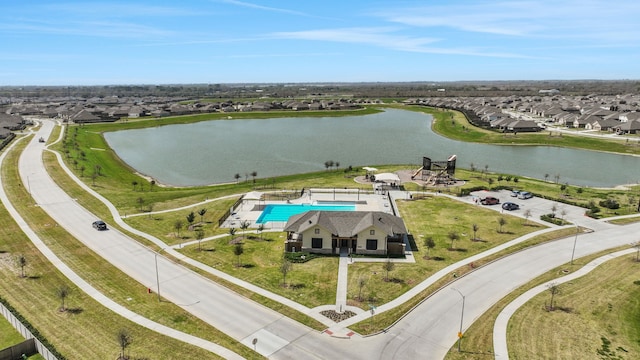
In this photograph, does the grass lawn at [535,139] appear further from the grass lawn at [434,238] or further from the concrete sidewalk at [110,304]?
the concrete sidewalk at [110,304]

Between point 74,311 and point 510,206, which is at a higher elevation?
point 510,206

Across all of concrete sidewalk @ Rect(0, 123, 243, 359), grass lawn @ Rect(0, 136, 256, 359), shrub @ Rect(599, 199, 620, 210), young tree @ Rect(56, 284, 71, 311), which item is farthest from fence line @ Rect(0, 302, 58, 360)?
shrub @ Rect(599, 199, 620, 210)

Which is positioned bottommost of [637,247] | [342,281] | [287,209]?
[342,281]

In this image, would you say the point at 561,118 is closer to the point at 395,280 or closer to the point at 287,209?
the point at 287,209

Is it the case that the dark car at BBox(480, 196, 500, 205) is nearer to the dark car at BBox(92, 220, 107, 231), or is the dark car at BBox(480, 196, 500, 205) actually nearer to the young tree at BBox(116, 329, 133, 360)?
the young tree at BBox(116, 329, 133, 360)

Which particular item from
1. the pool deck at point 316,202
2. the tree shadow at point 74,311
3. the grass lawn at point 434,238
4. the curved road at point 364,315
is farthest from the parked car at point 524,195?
the tree shadow at point 74,311

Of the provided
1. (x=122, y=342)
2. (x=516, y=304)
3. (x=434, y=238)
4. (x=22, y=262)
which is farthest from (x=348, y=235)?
(x=22, y=262)
